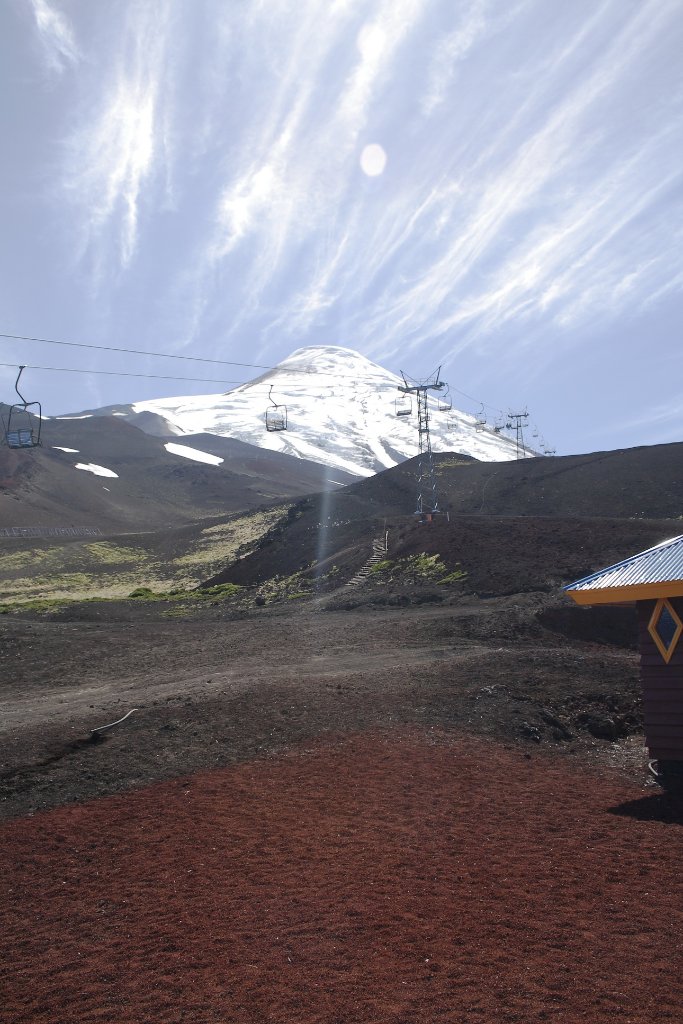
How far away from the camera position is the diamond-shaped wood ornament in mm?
11578

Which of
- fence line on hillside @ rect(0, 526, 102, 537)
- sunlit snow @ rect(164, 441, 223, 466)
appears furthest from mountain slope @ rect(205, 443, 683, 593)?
sunlit snow @ rect(164, 441, 223, 466)

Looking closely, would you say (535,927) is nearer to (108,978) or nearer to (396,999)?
(396,999)

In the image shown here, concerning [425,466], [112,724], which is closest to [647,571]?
[112,724]

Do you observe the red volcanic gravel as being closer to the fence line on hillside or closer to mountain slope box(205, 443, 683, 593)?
mountain slope box(205, 443, 683, 593)

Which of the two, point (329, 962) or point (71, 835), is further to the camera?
point (71, 835)

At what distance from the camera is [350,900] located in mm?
8125

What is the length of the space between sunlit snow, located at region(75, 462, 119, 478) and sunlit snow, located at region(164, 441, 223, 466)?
36.3 metres

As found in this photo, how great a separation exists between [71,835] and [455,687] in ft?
28.2

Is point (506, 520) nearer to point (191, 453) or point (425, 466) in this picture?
point (425, 466)

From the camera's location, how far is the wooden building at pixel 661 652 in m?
11.5

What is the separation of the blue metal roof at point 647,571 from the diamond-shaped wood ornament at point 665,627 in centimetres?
38

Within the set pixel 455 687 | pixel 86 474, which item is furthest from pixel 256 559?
pixel 86 474

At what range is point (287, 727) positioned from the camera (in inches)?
553

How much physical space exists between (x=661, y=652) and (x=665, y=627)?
0.37m
